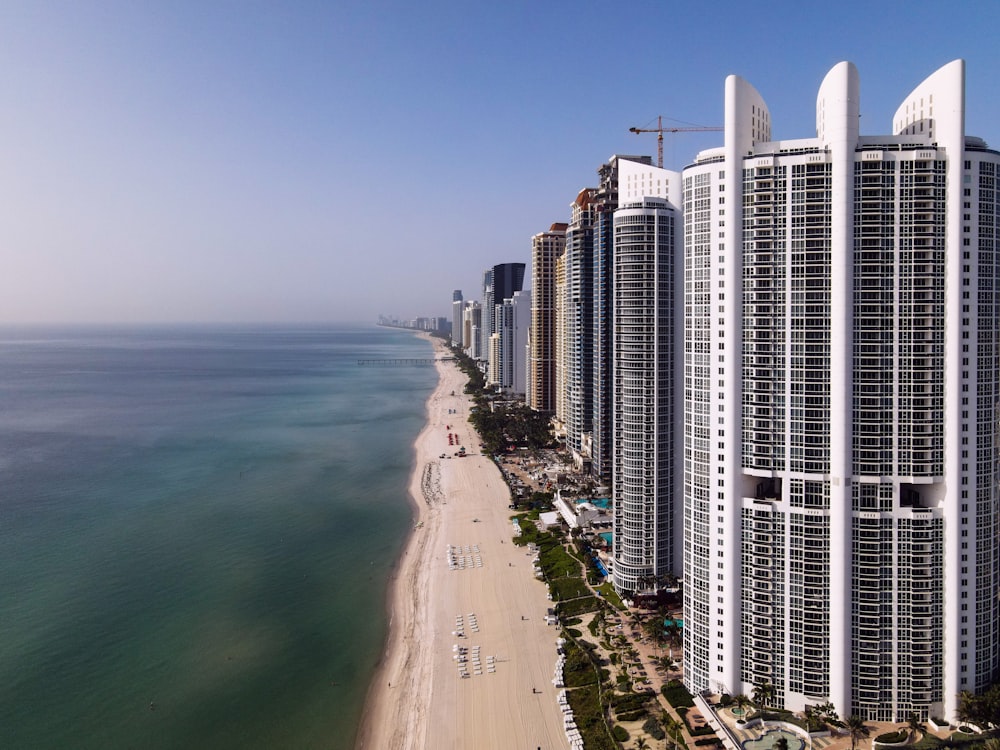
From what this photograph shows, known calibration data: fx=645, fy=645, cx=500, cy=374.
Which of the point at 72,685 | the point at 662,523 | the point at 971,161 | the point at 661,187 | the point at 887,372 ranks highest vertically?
the point at 661,187

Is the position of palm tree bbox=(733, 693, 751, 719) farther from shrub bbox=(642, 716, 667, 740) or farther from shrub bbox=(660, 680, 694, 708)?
shrub bbox=(642, 716, 667, 740)

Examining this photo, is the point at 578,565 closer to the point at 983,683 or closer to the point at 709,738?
the point at 709,738

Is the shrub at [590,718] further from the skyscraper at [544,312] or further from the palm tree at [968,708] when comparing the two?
the skyscraper at [544,312]

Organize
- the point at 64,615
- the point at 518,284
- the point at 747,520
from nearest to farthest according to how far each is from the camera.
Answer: the point at 747,520
the point at 64,615
the point at 518,284

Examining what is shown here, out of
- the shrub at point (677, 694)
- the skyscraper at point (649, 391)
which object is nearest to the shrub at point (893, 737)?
the shrub at point (677, 694)

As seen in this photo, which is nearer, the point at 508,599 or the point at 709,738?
the point at 709,738

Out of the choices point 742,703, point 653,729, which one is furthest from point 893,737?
point 653,729

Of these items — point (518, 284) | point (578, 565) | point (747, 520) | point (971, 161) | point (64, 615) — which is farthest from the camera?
point (518, 284)

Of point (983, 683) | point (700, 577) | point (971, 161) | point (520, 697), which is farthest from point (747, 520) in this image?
point (971, 161)
